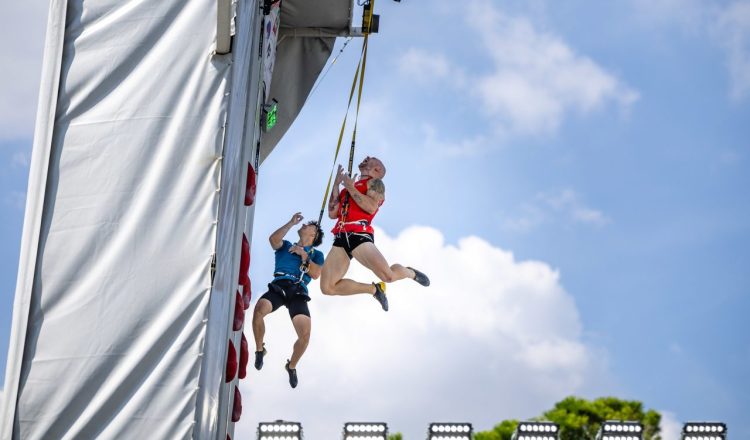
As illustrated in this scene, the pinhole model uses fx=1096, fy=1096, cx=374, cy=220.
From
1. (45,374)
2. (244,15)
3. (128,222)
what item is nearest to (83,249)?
(128,222)

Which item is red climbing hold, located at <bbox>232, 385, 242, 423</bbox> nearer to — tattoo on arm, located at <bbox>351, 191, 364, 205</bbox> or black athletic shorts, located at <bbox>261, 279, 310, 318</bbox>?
black athletic shorts, located at <bbox>261, 279, 310, 318</bbox>

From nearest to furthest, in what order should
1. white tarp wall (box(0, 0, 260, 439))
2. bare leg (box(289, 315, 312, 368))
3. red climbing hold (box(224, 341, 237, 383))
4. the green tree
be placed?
white tarp wall (box(0, 0, 260, 439)) < red climbing hold (box(224, 341, 237, 383)) < bare leg (box(289, 315, 312, 368)) < the green tree

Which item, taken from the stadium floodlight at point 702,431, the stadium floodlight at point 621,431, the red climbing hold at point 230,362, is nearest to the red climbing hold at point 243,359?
the red climbing hold at point 230,362

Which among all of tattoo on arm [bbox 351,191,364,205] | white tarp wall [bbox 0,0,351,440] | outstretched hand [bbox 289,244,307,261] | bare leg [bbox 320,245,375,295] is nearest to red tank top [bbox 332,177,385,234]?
tattoo on arm [bbox 351,191,364,205]

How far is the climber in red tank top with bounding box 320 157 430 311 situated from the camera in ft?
32.3

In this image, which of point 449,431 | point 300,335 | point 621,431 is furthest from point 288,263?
point 621,431

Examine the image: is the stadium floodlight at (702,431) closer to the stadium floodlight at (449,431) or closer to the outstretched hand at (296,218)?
the stadium floodlight at (449,431)

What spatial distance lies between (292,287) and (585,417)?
48.5ft

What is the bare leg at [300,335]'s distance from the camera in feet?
34.3

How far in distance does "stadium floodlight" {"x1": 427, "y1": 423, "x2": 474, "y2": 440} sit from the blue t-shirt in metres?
1.82

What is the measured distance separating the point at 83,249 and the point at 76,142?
64 cm

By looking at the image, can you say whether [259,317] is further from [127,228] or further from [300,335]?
[127,228]

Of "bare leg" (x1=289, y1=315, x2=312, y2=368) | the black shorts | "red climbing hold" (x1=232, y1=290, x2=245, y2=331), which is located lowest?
"red climbing hold" (x1=232, y1=290, x2=245, y2=331)

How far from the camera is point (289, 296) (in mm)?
10516
